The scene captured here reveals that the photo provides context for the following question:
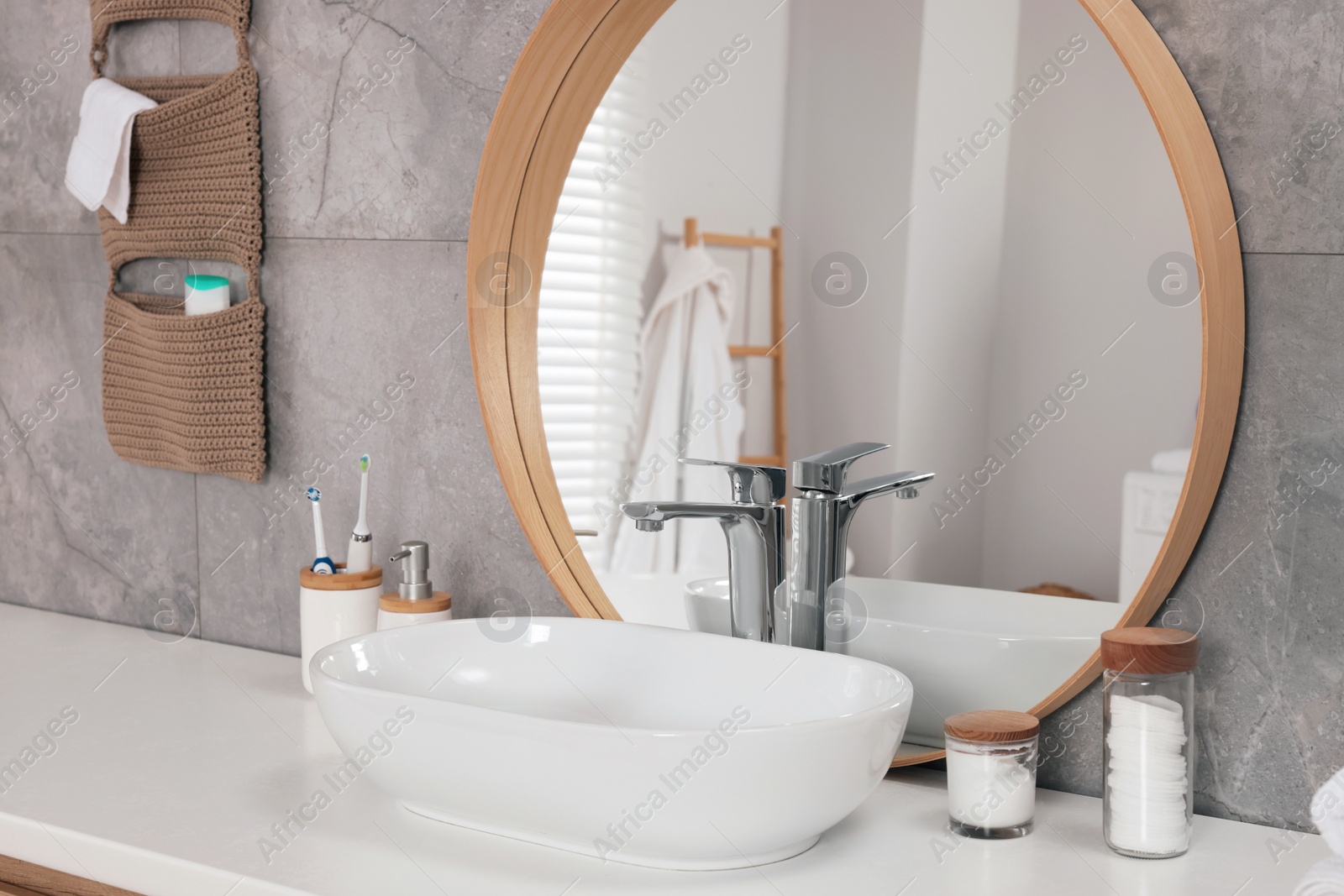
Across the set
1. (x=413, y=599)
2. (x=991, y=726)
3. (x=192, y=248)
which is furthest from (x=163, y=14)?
(x=991, y=726)

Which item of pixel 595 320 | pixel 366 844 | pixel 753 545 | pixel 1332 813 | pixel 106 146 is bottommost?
pixel 366 844

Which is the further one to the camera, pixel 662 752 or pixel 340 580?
pixel 340 580

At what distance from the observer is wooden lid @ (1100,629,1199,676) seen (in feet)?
2.95

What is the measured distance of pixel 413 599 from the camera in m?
1.28

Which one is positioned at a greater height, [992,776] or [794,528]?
[794,528]

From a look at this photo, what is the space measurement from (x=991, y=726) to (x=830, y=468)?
0.89 feet

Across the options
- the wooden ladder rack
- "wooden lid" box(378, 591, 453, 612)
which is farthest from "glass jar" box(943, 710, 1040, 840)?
"wooden lid" box(378, 591, 453, 612)

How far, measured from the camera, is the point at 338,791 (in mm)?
1043

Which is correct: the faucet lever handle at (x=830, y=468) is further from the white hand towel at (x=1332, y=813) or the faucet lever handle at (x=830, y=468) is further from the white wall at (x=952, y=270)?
the white hand towel at (x=1332, y=813)

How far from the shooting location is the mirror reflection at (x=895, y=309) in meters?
0.98

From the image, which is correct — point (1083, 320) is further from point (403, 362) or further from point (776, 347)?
point (403, 362)

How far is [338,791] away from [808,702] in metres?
0.43

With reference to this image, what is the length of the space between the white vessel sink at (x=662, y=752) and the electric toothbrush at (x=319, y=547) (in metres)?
0.29

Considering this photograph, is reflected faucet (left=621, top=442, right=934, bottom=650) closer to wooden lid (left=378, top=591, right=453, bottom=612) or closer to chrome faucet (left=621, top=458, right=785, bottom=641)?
chrome faucet (left=621, top=458, right=785, bottom=641)
